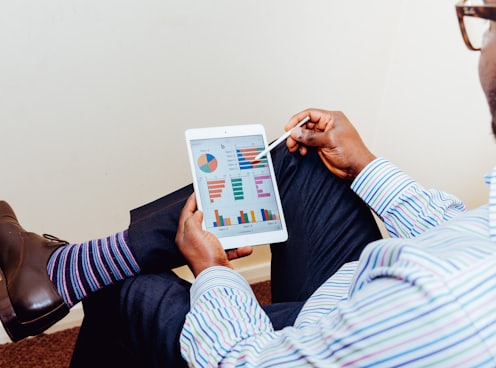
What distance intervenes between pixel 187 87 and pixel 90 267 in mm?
427

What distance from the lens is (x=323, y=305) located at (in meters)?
0.65

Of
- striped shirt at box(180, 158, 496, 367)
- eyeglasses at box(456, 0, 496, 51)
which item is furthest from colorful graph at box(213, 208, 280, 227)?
eyeglasses at box(456, 0, 496, 51)

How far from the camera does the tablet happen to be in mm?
850

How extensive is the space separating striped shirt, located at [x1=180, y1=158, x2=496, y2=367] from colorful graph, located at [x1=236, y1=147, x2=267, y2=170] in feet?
0.98

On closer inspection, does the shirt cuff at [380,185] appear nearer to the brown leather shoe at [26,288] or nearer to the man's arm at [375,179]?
the man's arm at [375,179]

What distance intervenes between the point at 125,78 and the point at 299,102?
1.35ft

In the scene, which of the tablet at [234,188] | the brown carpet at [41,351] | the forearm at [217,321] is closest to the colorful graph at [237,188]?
the tablet at [234,188]

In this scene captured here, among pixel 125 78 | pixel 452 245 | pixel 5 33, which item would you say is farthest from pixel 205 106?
pixel 452 245

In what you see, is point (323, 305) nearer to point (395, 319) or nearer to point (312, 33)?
point (395, 319)

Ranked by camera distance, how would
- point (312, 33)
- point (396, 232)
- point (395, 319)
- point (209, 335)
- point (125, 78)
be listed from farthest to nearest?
point (312, 33), point (125, 78), point (396, 232), point (209, 335), point (395, 319)

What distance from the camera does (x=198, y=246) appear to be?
0.76 m

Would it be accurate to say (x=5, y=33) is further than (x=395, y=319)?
Yes

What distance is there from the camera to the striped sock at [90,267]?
778mm

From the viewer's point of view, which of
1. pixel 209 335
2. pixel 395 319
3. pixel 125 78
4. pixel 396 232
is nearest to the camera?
pixel 395 319
